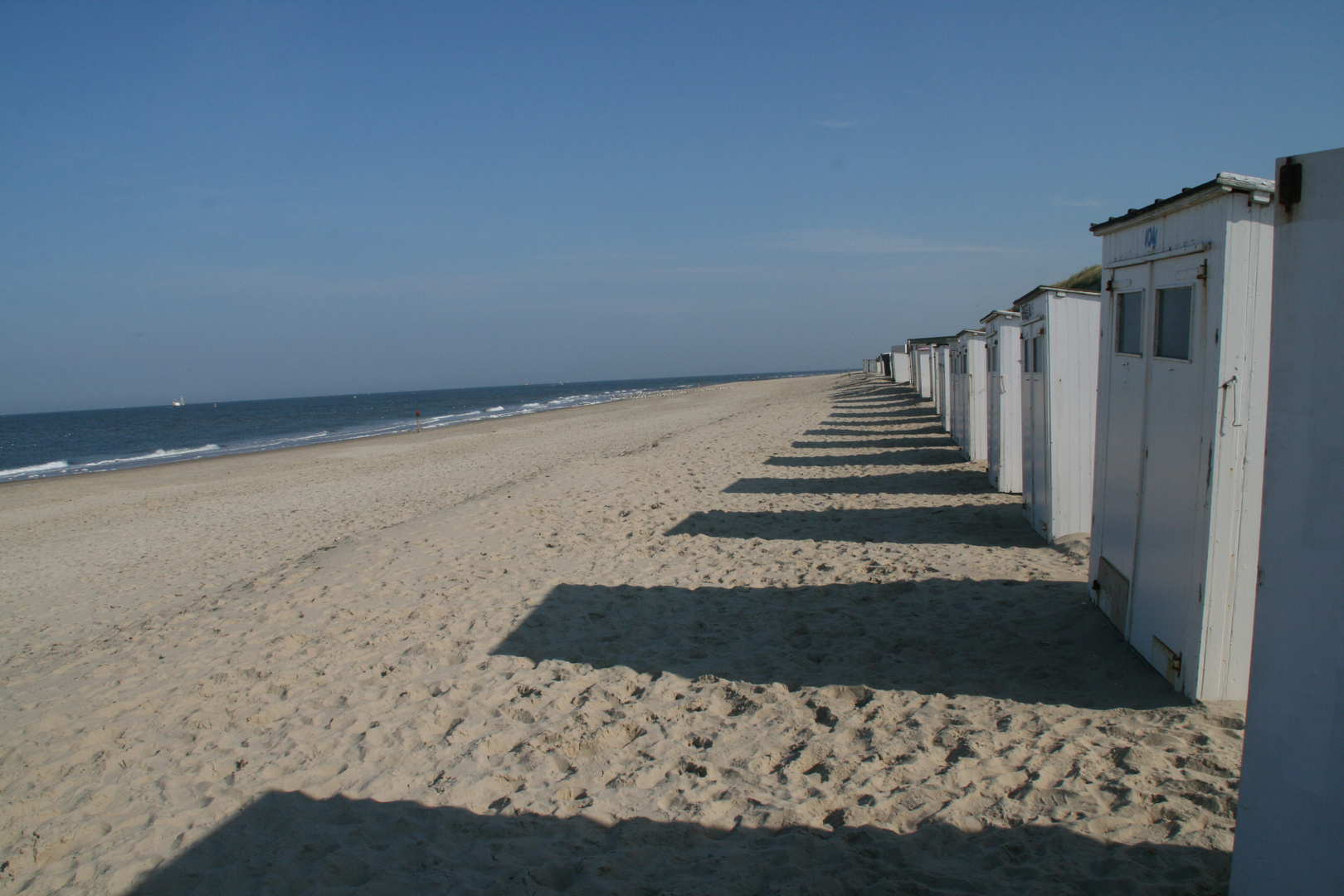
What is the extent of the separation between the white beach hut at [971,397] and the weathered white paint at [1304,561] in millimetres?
8955

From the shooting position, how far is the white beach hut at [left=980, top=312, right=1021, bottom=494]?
27.7 feet

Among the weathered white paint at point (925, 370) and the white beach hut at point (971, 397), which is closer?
the white beach hut at point (971, 397)

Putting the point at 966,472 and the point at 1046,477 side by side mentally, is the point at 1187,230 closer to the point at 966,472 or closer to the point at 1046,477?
the point at 1046,477

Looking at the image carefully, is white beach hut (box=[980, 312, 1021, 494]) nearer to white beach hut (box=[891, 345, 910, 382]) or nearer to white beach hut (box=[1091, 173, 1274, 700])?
white beach hut (box=[1091, 173, 1274, 700])

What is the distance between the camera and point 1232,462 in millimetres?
3248

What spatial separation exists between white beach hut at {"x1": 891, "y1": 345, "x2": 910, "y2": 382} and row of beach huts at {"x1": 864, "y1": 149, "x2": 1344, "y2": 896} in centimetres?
3065

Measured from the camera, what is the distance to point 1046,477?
21.7 feet

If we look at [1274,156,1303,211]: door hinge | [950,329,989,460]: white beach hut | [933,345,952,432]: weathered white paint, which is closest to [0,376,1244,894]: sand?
[1274,156,1303,211]: door hinge

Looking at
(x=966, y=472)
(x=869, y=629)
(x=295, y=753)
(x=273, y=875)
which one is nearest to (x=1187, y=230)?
(x=869, y=629)

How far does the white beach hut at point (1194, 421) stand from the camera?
3184 mm

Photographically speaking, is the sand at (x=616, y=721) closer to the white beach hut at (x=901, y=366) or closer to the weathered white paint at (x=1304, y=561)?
the weathered white paint at (x=1304, y=561)

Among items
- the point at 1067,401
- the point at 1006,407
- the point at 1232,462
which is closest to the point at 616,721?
the point at 1232,462

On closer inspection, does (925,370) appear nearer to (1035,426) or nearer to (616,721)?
(1035,426)

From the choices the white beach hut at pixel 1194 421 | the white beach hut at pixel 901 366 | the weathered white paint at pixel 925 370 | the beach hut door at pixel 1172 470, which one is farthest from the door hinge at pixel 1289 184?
the white beach hut at pixel 901 366
